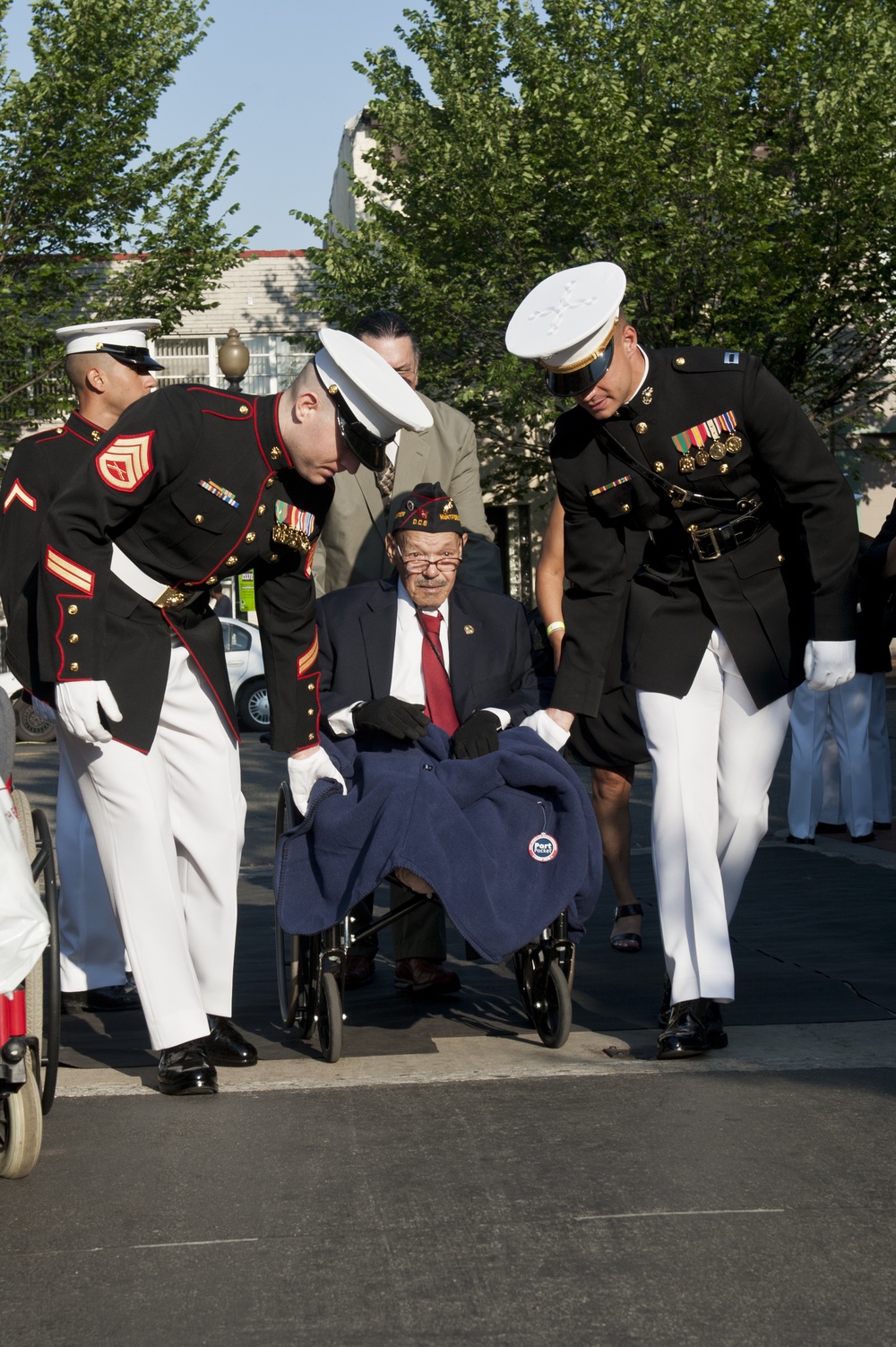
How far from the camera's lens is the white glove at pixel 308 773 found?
16.0 ft

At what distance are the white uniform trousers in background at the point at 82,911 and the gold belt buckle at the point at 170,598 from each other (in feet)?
3.38

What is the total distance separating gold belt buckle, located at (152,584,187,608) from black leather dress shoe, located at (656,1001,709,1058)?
1.77 meters

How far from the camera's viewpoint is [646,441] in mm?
4754

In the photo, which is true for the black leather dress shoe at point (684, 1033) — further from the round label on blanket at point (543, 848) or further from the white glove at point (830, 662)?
the white glove at point (830, 662)

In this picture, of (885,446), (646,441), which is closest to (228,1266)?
(646,441)

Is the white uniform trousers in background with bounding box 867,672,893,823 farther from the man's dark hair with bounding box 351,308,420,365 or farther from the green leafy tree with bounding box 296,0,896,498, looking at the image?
the green leafy tree with bounding box 296,0,896,498

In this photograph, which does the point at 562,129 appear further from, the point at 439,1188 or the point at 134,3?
the point at 439,1188

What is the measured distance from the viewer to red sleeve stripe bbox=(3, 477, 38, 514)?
5223mm

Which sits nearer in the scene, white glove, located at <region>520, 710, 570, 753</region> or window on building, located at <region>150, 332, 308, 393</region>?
white glove, located at <region>520, 710, 570, 753</region>

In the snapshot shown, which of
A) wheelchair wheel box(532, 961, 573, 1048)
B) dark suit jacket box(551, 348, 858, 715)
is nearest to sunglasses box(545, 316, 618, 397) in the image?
dark suit jacket box(551, 348, 858, 715)

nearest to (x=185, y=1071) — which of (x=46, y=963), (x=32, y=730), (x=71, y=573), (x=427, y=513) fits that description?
(x=46, y=963)

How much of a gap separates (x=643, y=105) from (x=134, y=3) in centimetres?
673

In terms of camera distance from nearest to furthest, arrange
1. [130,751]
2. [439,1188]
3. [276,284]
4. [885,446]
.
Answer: [439,1188], [130,751], [885,446], [276,284]

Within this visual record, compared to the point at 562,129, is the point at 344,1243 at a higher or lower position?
lower
